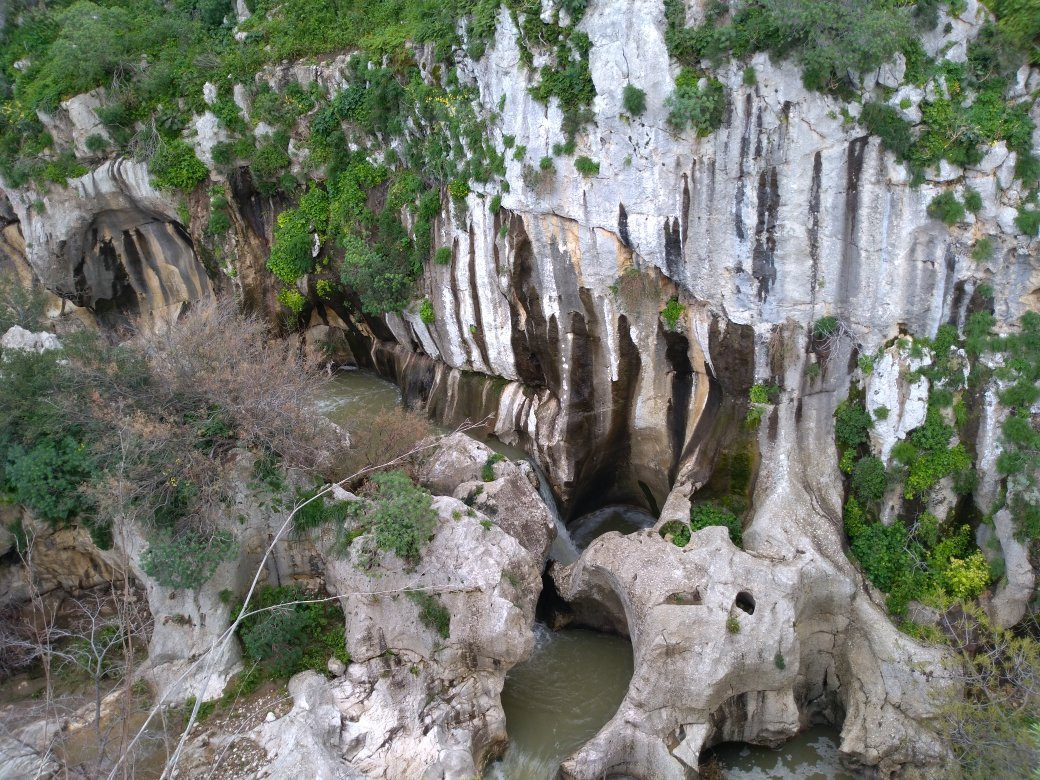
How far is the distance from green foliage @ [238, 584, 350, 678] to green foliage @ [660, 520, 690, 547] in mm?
5898

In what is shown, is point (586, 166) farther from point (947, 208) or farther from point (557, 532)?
point (557, 532)

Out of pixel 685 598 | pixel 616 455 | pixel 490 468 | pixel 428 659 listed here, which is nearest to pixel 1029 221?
pixel 685 598

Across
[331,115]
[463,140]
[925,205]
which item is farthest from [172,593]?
[925,205]

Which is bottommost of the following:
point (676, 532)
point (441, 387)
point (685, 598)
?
point (685, 598)

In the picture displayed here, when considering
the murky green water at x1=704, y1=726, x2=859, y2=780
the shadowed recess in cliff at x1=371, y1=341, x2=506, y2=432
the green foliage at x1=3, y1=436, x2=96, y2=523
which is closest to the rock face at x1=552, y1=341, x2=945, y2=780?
the murky green water at x1=704, y1=726, x2=859, y2=780

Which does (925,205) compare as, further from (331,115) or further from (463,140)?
(331,115)

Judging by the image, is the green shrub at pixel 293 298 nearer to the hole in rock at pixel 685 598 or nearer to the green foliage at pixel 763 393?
the green foliage at pixel 763 393

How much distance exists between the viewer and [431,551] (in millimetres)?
11953

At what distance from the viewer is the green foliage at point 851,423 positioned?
42.9 ft

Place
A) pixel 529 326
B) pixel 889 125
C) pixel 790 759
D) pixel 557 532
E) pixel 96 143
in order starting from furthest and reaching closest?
pixel 96 143 → pixel 557 532 → pixel 529 326 → pixel 790 759 → pixel 889 125

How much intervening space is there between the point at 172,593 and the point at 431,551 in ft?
14.4

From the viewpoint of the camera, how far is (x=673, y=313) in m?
14.0

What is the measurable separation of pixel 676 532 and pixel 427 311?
802 centimetres

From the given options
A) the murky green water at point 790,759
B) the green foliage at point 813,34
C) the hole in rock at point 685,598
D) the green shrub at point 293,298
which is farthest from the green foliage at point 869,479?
the green shrub at point 293,298
